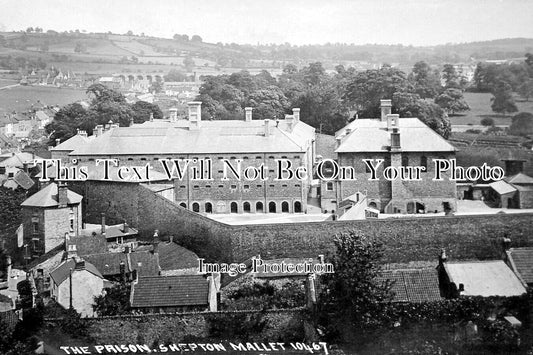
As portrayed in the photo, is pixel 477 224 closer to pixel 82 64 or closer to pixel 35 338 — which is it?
pixel 35 338

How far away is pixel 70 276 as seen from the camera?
23688 millimetres

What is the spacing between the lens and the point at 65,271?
80.5ft

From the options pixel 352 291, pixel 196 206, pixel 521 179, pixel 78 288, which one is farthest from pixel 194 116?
pixel 352 291

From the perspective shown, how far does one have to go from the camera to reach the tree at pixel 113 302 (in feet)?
74.0

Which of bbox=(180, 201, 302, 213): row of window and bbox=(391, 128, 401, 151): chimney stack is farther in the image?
bbox=(180, 201, 302, 213): row of window

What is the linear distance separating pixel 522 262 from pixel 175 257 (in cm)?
1257

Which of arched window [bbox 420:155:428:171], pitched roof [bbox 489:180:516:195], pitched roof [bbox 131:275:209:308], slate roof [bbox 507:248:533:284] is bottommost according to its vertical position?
pitched roof [bbox 131:275:209:308]

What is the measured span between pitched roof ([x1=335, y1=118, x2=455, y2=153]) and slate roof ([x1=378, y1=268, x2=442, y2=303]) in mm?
15087

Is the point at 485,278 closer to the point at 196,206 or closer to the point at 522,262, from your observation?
the point at 522,262

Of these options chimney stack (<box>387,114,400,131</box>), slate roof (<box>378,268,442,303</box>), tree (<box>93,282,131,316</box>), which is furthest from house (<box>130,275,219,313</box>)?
chimney stack (<box>387,114,400,131</box>)

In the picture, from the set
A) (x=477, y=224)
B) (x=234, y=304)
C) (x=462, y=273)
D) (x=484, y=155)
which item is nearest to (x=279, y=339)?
(x=234, y=304)

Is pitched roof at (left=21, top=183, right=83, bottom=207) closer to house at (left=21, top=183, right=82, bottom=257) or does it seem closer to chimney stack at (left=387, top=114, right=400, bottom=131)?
house at (left=21, top=183, right=82, bottom=257)

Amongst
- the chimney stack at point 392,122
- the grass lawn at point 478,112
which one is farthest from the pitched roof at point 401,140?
the grass lawn at point 478,112

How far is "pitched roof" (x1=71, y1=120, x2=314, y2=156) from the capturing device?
4012cm
